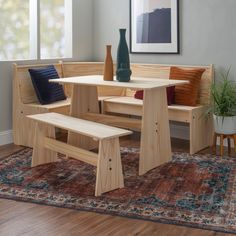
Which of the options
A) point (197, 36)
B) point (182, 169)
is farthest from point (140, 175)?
point (197, 36)

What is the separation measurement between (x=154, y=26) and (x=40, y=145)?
2.04 meters

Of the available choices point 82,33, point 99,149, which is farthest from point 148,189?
point 82,33

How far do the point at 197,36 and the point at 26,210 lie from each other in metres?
2.74

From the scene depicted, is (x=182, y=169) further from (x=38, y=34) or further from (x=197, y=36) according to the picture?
(x=38, y=34)

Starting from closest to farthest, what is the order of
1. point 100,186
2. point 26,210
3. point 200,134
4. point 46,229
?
point 46,229, point 26,210, point 100,186, point 200,134

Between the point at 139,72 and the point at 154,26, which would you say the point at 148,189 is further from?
the point at 154,26

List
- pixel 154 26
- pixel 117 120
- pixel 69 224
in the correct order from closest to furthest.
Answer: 1. pixel 69 224
2. pixel 117 120
3. pixel 154 26

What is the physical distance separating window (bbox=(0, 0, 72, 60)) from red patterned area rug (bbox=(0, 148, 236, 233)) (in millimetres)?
1393

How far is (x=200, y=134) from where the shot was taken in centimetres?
423

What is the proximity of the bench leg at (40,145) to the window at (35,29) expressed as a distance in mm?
1305

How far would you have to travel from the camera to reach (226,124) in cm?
403

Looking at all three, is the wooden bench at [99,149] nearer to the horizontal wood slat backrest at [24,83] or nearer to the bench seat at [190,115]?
the horizontal wood slat backrest at [24,83]

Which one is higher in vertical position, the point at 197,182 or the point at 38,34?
the point at 38,34

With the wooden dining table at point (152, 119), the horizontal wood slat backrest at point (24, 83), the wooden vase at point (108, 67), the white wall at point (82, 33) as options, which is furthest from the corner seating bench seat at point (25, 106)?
the wooden vase at point (108, 67)
